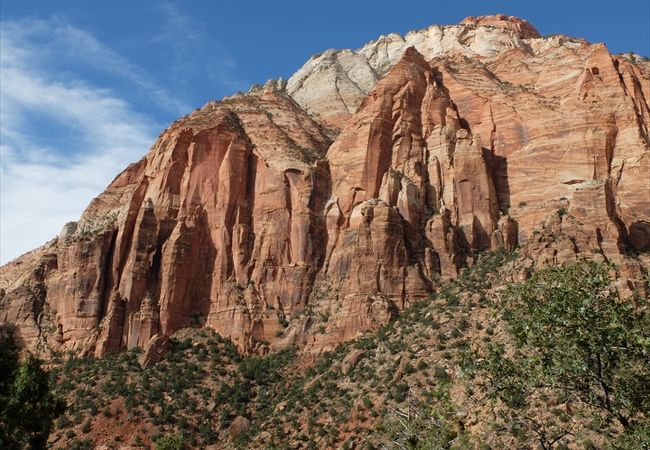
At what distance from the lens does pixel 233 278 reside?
237 feet

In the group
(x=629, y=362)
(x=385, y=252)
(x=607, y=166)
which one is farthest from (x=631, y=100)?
(x=629, y=362)

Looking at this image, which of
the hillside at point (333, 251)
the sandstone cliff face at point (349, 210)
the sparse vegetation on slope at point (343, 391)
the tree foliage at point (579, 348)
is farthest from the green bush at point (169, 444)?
the tree foliage at point (579, 348)

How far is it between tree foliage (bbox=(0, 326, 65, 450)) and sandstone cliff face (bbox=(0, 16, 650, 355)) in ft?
A: 113

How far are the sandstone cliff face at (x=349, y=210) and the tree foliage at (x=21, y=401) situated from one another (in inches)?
1354

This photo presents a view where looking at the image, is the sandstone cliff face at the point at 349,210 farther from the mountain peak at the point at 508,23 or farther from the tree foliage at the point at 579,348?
the mountain peak at the point at 508,23

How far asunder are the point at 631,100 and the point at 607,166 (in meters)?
8.59

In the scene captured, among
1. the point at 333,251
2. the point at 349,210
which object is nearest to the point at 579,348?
the point at 333,251

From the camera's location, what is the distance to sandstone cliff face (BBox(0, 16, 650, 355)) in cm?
6406

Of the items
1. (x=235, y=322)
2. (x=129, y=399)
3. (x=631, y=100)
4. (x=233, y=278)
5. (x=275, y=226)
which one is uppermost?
(x=631, y=100)

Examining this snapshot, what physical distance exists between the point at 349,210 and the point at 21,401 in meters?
47.7

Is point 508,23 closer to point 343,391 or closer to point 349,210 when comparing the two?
point 349,210

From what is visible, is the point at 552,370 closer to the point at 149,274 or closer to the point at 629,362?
the point at 629,362

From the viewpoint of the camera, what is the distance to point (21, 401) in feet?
91.9

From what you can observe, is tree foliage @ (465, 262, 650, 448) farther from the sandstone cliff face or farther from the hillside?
Answer: the sandstone cliff face
